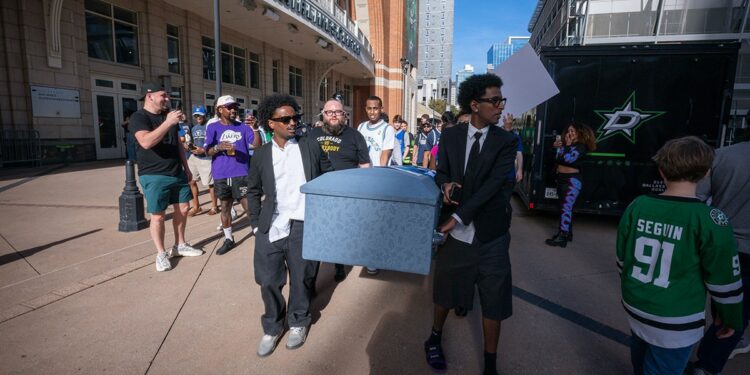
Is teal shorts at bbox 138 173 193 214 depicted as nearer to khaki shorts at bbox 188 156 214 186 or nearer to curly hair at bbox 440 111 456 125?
khaki shorts at bbox 188 156 214 186

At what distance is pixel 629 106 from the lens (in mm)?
6340

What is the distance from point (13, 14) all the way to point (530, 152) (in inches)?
544

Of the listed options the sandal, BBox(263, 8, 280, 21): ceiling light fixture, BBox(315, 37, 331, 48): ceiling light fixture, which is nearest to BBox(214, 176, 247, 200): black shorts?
the sandal

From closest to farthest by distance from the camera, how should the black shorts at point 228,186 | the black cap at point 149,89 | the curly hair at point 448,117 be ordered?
the black cap at point 149,89, the black shorts at point 228,186, the curly hair at point 448,117

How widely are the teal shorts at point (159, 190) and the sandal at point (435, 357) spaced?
10.0 feet

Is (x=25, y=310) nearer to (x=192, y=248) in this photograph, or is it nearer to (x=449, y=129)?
(x=192, y=248)

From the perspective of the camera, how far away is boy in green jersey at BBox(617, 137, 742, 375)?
1.82m

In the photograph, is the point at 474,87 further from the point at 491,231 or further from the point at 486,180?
the point at 491,231

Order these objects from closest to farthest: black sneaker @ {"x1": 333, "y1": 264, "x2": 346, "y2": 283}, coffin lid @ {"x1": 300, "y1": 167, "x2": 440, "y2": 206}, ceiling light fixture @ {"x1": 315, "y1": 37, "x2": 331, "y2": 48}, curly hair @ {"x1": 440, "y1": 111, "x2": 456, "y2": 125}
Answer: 1. coffin lid @ {"x1": 300, "y1": 167, "x2": 440, "y2": 206}
2. black sneaker @ {"x1": 333, "y1": 264, "x2": 346, "y2": 283}
3. curly hair @ {"x1": 440, "y1": 111, "x2": 456, "y2": 125}
4. ceiling light fixture @ {"x1": 315, "y1": 37, "x2": 331, "y2": 48}

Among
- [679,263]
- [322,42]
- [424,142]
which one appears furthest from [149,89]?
[322,42]

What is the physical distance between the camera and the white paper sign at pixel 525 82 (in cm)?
413

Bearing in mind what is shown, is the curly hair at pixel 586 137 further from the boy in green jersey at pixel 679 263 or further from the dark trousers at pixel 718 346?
the boy in green jersey at pixel 679 263

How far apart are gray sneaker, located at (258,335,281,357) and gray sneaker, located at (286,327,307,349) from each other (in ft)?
0.32

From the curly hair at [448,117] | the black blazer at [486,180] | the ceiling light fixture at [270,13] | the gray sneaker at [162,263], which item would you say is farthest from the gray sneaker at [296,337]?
the ceiling light fixture at [270,13]
